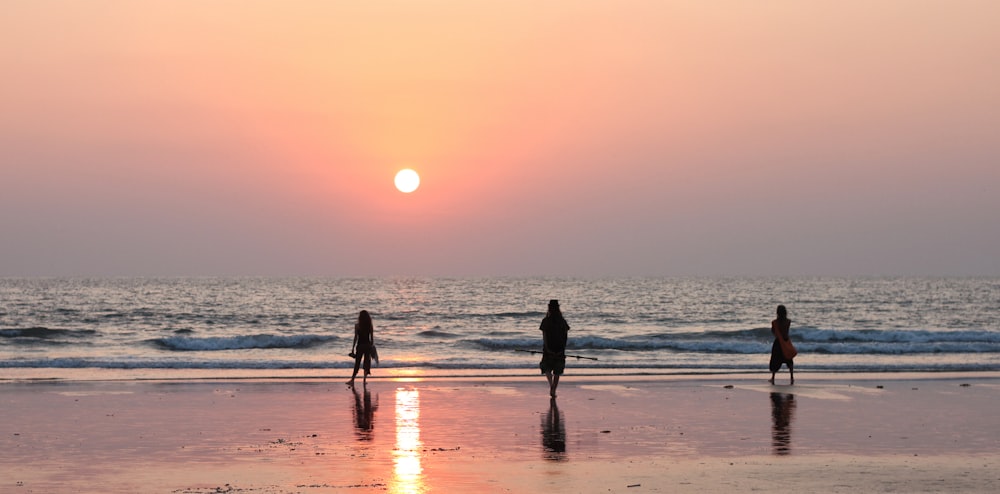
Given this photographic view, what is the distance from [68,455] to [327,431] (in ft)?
11.5

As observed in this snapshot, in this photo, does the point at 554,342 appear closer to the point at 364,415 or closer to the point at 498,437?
the point at 364,415

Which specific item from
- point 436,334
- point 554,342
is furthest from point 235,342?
point 554,342

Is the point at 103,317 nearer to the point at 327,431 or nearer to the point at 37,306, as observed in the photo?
the point at 37,306

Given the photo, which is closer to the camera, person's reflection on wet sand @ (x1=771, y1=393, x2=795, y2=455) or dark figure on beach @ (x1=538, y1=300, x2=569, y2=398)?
person's reflection on wet sand @ (x1=771, y1=393, x2=795, y2=455)

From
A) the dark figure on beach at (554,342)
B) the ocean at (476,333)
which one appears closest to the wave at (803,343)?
the ocean at (476,333)

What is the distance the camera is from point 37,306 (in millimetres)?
86375

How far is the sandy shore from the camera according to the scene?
1137 centimetres

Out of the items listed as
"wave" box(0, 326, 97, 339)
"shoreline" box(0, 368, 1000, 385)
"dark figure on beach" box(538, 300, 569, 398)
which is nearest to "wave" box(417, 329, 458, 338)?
"wave" box(0, 326, 97, 339)

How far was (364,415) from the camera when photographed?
1719 centimetres

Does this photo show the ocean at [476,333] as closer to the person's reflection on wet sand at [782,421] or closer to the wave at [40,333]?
the wave at [40,333]

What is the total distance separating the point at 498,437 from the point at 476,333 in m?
41.6

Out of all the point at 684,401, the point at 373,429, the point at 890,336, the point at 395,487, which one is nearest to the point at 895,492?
the point at 395,487

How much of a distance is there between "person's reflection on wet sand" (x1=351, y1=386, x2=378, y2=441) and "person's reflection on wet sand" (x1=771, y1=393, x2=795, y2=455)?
5.27 meters

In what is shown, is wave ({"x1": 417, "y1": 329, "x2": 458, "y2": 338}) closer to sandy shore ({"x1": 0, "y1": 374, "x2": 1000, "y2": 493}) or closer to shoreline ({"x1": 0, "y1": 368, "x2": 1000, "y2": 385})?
shoreline ({"x1": 0, "y1": 368, "x2": 1000, "y2": 385})
